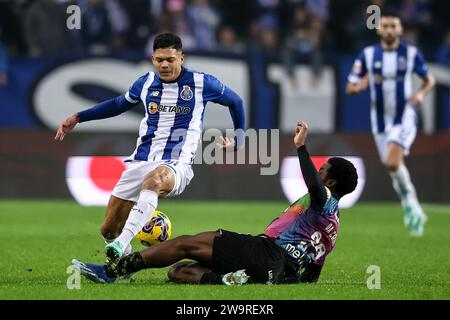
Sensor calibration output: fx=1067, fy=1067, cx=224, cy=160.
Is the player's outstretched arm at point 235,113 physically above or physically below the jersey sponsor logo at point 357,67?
below

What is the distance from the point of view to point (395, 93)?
1438 cm

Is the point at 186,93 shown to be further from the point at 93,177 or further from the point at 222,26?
the point at 222,26

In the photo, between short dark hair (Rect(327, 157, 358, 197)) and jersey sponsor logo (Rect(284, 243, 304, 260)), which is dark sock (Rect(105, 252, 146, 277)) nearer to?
jersey sponsor logo (Rect(284, 243, 304, 260))

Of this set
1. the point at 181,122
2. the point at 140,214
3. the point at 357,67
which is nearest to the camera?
the point at 140,214

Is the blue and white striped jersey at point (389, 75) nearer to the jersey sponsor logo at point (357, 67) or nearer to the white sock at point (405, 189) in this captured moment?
the jersey sponsor logo at point (357, 67)

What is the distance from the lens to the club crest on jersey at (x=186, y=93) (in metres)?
8.80

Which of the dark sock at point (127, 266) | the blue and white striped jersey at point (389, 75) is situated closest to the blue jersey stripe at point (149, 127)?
the dark sock at point (127, 266)

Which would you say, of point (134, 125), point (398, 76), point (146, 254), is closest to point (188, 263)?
point (146, 254)

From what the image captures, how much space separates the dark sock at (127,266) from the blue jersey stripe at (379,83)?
278 inches

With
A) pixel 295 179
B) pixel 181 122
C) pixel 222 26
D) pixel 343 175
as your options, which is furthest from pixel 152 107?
pixel 222 26

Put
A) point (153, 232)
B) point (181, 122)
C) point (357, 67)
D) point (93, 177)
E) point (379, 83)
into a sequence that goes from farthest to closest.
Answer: point (93, 177) → point (379, 83) → point (357, 67) → point (181, 122) → point (153, 232)

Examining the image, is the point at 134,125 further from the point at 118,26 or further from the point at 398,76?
the point at 398,76

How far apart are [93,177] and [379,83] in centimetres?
524

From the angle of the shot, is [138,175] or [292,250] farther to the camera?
[138,175]
